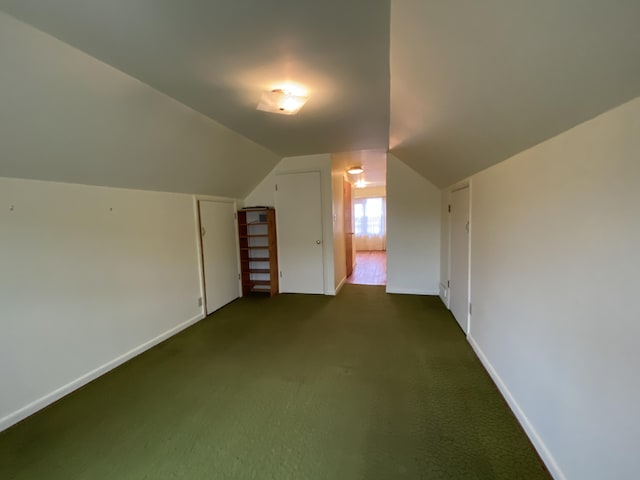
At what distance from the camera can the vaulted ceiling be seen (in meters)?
0.89

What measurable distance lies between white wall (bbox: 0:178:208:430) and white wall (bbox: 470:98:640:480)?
324 centimetres

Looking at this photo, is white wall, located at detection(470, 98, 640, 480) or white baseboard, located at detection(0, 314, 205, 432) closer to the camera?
white wall, located at detection(470, 98, 640, 480)

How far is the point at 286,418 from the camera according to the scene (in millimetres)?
1826

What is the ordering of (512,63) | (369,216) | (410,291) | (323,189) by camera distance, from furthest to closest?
(369,216) < (410,291) < (323,189) < (512,63)

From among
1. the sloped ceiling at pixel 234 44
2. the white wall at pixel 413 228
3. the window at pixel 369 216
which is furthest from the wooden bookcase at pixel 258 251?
the window at pixel 369 216

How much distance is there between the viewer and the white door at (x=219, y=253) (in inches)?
149

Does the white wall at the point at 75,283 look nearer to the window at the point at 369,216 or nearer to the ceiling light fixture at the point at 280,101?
the ceiling light fixture at the point at 280,101

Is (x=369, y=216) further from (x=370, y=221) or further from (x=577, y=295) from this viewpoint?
(x=577, y=295)

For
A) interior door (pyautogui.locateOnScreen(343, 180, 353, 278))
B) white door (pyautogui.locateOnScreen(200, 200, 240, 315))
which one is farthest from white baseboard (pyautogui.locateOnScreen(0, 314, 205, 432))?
interior door (pyautogui.locateOnScreen(343, 180, 353, 278))

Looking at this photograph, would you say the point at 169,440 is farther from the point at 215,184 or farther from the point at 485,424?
the point at 215,184

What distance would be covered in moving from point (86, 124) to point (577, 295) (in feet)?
9.71

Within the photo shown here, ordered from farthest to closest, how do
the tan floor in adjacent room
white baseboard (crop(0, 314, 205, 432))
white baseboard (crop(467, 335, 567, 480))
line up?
1. the tan floor in adjacent room
2. white baseboard (crop(0, 314, 205, 432))
3. white baseboard (crop(467, 335, 567, 480))

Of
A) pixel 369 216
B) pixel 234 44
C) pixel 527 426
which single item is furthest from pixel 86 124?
pixel 369 216

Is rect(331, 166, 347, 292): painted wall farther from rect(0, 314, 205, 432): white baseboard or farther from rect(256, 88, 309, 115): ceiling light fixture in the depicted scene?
rect(0, 314, 205, 432): white baseboard
